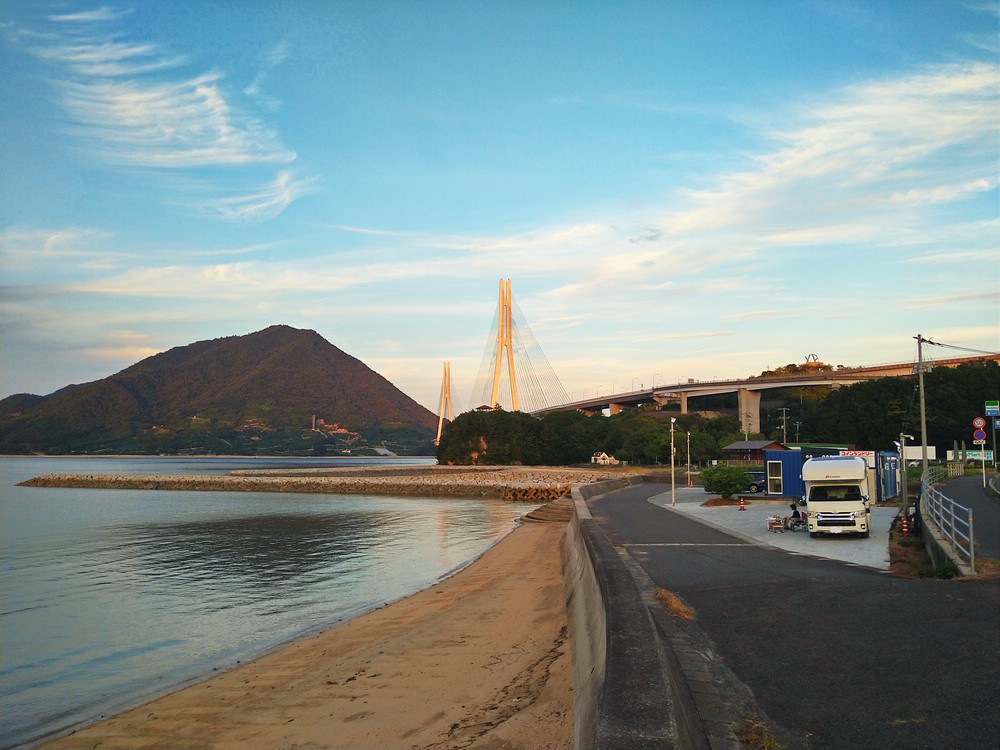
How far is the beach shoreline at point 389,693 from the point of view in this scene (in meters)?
8.10

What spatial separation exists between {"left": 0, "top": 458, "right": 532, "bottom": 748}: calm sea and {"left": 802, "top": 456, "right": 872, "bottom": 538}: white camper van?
10759 millimetres

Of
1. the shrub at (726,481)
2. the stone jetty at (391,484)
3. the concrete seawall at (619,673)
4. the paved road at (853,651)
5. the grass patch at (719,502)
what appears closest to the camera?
the concrete seawall at (619,673)

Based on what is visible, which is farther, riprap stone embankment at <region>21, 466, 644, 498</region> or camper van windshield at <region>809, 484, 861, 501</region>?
riprap stone embankment at <region>21, 466, 644, 498</region>

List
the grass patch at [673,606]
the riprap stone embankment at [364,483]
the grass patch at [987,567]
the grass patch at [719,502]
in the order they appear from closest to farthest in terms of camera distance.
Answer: the grass patch at [673,606], the grass patch at [987,567], the grass patch at [719,502], the riprap stone embankment at [364,483]

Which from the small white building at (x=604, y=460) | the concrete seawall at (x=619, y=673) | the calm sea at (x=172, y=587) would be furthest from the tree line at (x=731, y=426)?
the concrete seawall at (x=619, y=673)

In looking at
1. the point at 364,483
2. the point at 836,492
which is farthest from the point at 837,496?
the point at 364,483

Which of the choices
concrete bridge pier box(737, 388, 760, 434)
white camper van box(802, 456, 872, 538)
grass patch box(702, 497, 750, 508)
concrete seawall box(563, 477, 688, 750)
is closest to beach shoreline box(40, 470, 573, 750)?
concrete seawall box(563, 477, 688, 750)

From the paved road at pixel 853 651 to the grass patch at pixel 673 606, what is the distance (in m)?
0.16

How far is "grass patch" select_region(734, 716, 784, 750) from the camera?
5.52 meters

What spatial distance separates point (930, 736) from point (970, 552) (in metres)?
8.45

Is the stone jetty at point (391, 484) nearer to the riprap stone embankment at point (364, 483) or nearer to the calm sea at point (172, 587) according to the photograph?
the riprap stone embankment at point (364, 483)

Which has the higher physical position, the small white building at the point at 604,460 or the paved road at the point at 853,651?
the small white building at the point at 604,460

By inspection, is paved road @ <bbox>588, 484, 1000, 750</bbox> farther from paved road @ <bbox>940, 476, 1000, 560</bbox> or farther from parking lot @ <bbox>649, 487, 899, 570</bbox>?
parking lot @ <bbox>649, 487, 899, 570</bbox>

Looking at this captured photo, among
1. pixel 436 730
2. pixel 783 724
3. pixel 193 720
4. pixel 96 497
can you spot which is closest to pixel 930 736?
pixel 783 724
